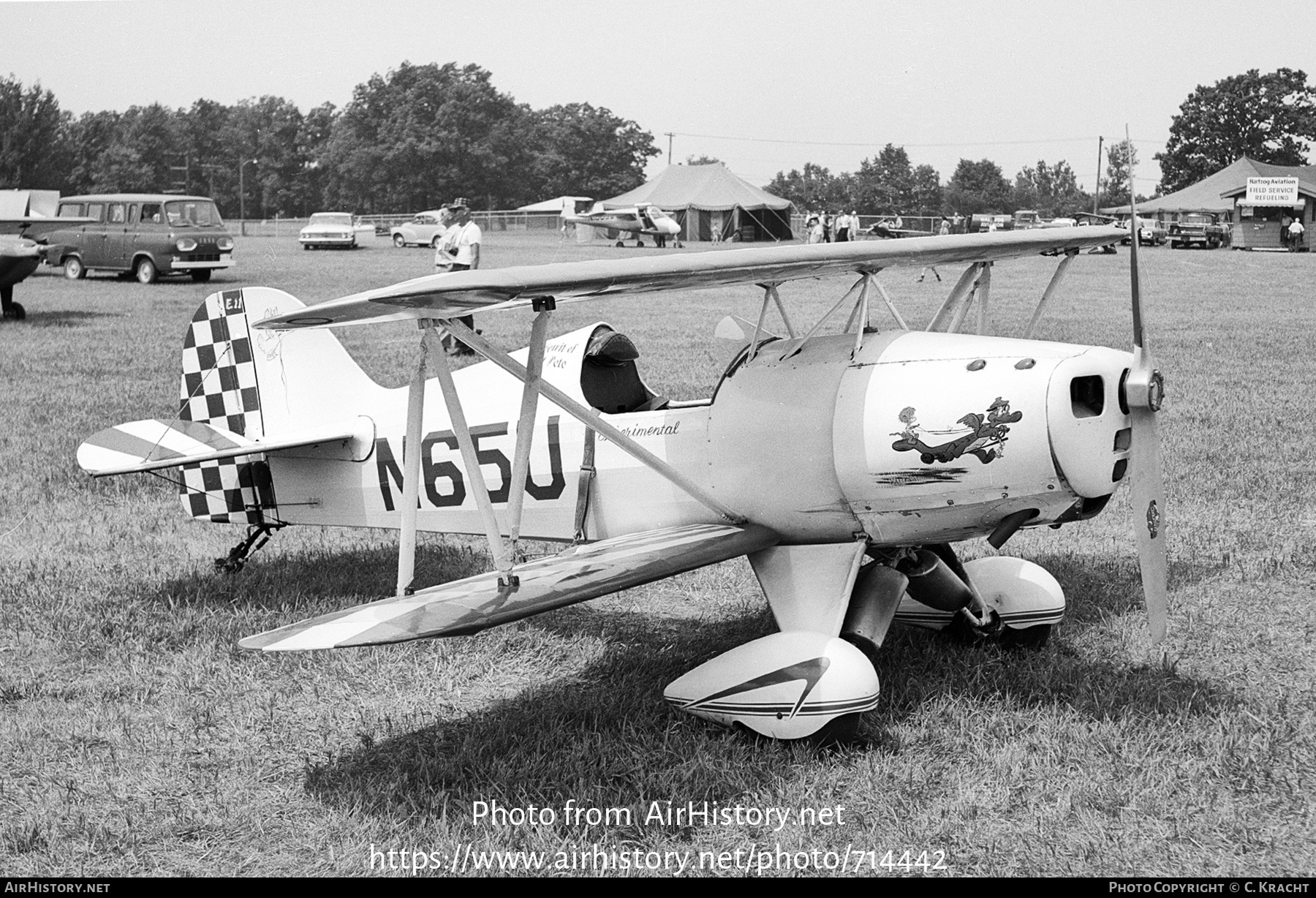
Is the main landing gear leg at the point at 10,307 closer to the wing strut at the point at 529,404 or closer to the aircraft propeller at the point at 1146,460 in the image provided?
the wing strut at the point at 529,404

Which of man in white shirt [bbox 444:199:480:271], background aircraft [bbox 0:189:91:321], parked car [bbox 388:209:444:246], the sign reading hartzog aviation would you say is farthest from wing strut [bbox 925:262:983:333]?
parked car [bbox 388:209:444:246]

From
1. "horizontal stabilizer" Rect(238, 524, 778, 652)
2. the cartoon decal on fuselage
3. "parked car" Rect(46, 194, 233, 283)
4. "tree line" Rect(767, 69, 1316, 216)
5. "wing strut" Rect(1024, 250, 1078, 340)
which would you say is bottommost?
"horizontal stabilizer" Rect(238, 524, 778, 652)

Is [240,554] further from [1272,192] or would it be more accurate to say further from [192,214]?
[1272,192]

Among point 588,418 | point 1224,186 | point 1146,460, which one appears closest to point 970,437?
point 1146,460

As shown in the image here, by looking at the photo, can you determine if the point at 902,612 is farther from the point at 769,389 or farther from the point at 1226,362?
the point at 1226,362

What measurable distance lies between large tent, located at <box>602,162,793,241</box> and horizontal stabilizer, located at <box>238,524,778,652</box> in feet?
155

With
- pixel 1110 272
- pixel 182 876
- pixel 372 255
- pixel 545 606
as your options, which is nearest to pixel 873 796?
pixel 545 606

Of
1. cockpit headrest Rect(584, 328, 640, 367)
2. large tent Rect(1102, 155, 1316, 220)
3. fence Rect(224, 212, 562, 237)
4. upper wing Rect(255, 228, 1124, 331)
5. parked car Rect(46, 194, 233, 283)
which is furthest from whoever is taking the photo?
fence Rect(224, 212, 562, 237)

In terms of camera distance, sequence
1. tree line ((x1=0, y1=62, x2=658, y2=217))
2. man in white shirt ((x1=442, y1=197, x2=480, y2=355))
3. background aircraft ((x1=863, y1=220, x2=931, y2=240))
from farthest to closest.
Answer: tree line ((x1=0, y1=62, x2=658, y2=217)) < background aircraft ((x1=863, y1=220, x2=931, y2=240)) < man in white shirt ((x1=442, y1=197, x2=480, y2=355))

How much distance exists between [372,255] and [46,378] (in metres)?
27.9

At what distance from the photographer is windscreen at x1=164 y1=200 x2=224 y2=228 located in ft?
85.2

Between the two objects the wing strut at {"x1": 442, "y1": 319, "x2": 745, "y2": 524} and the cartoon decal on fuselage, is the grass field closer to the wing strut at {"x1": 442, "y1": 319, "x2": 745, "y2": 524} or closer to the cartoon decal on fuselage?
the wing strut at {"x1": 442, "y1": 319, "x2": 745, "y2": 524}

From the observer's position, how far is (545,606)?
400 cm

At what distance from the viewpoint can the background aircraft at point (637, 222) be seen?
45.8m
